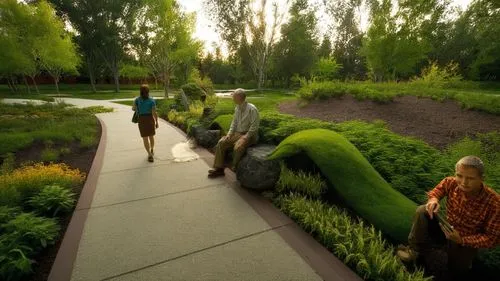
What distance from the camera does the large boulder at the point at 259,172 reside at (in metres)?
4.50

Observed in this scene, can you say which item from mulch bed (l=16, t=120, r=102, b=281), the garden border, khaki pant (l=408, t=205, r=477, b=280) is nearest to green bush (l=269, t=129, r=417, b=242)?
khaki pant (l=408, t=205, r=477, b=280)

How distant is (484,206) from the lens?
7.73 ft

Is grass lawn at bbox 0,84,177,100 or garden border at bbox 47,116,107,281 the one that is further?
grass lawn at bbox 0,84,177,100

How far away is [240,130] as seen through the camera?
5418mm

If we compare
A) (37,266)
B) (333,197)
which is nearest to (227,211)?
(333,197)

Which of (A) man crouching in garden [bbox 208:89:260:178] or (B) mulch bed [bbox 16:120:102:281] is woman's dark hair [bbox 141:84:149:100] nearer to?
(B) mulch bed [bbox 16:120:102:281]

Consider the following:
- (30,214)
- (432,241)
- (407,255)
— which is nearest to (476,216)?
(432,241)

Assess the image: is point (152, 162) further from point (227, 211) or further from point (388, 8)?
point (388, 8)

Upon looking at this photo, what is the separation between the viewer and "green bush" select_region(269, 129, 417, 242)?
3.12 m

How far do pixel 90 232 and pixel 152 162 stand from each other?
3.05 metres

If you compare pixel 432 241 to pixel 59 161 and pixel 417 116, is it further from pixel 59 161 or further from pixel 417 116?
pixel 59 161

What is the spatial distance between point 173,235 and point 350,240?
231cm

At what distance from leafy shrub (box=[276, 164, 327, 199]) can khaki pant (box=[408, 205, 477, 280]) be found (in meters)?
1.63

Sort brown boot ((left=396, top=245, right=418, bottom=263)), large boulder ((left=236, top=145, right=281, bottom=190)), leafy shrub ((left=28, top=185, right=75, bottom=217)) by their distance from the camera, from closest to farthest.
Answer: brown boot ((left=396, top=245, right=418, bottom=263)) < leafy shrub ((left=28, top=185, right=75, bottom=217)) < large boulder ((left=236, top=145, right=281, bottom=190))
